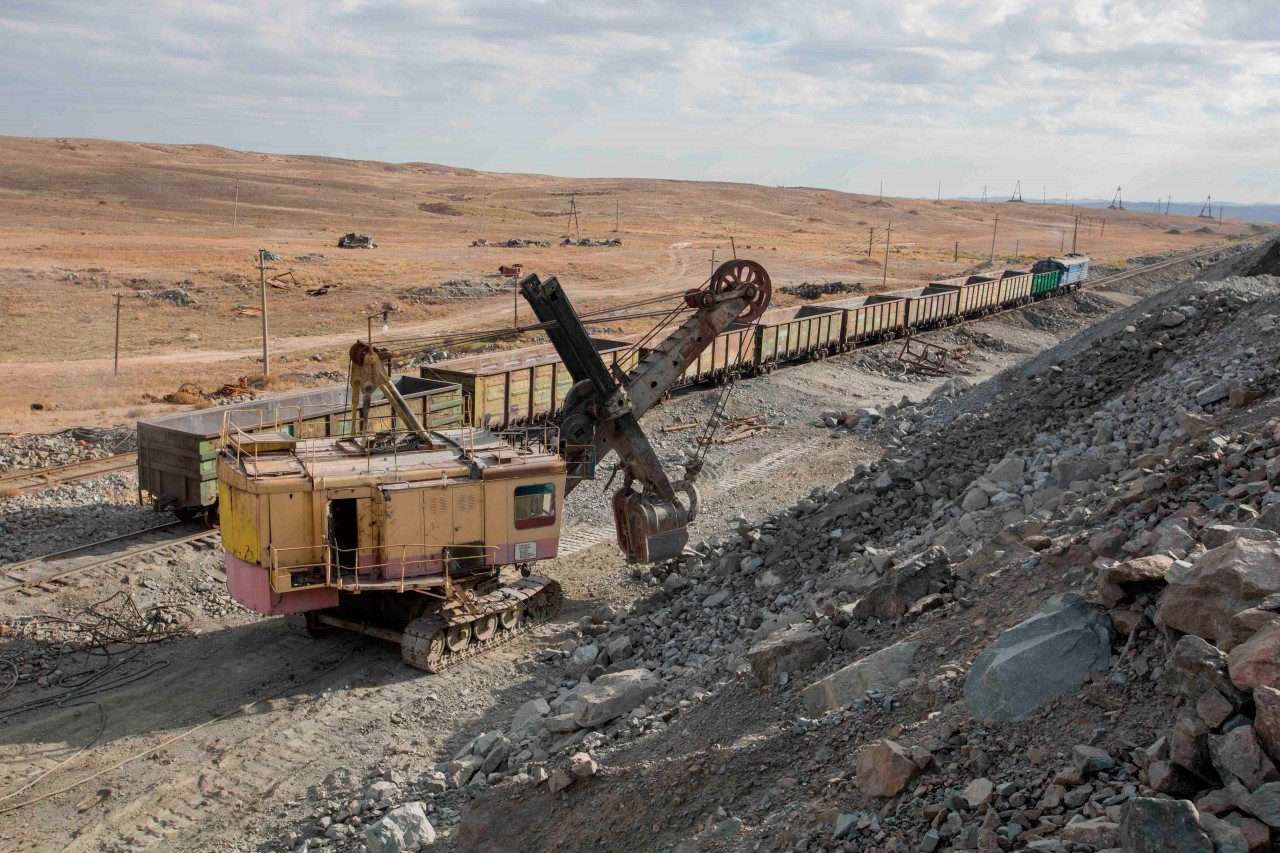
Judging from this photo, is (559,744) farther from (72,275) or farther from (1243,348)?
(72,275)

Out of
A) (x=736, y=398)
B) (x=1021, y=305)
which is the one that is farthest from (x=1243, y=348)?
(x=1021, y=305)

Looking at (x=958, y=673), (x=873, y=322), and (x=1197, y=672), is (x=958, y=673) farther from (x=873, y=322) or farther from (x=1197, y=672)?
(x=873, y=322)

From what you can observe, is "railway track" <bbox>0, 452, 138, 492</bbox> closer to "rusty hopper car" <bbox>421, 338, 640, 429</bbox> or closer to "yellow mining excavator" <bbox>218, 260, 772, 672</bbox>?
"yellow mining excavator" <bbox>218, 260, 772, 672</bbox>

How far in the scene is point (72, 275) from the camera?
161 feet

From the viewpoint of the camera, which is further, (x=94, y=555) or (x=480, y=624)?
(x=94, y=555)

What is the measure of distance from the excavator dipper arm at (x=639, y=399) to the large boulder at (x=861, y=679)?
6.78m

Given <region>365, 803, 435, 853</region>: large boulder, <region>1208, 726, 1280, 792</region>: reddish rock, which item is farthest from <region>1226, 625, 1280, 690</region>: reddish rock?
<region>365, 803, 435, 853</region>: large boulder

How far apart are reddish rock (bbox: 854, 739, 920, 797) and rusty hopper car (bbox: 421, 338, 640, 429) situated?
14892 mm

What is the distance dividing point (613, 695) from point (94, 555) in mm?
9536

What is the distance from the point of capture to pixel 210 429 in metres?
19.0

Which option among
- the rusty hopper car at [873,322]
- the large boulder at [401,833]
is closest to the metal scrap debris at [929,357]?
the rusty hopper car at [873,322]

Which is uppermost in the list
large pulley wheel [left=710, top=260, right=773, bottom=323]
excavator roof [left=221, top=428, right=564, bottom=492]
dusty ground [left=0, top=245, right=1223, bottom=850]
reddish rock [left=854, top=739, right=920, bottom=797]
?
large pulley wheel [left=710, top=260, right=773, bottom=323]

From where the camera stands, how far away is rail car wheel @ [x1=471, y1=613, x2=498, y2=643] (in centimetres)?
1402

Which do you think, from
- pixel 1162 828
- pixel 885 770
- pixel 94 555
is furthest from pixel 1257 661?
pixel 94 555
